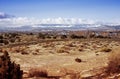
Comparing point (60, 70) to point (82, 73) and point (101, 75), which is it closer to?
point (82, 73)

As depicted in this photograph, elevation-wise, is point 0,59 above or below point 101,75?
above

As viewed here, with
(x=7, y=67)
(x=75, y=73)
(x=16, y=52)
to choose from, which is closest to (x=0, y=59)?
(x=7, y=67)

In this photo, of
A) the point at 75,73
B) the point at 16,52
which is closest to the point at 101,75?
the point at 75,73

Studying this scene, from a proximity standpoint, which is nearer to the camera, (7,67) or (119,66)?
(7,67)

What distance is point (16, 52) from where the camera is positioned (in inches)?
1544

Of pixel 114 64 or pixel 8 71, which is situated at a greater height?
pixel 8 71

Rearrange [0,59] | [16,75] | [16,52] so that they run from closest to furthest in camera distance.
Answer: [16,75], [0,59], [16,52]

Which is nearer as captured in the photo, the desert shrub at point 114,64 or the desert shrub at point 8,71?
the desert shrub at point 8,71

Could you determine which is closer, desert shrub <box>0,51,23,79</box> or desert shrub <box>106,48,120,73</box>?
desert shrub <box>0,51,23,79</box>

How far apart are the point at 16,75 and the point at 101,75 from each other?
583 centimetres

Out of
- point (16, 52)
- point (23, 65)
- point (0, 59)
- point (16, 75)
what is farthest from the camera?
point (16, 52)

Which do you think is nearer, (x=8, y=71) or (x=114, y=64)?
(x=8, y=71)

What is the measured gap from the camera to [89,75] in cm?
2112

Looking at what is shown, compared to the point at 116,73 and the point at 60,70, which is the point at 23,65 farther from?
the point at 116,73
